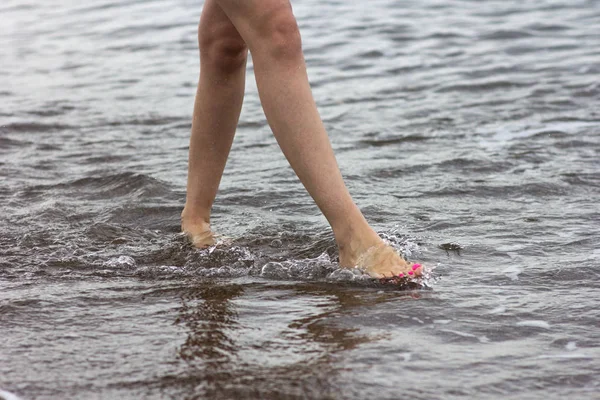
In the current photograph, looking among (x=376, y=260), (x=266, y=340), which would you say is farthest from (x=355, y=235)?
(x=266, y=340)

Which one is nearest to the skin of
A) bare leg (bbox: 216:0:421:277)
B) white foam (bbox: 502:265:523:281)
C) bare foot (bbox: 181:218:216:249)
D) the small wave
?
bare leg (bbox: 216:0:421:277)

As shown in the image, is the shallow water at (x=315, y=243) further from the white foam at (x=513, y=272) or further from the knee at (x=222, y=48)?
the knee at (x=222, y=48)

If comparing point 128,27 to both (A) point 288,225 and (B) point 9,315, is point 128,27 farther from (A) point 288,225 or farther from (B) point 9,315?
(B) point 9,315

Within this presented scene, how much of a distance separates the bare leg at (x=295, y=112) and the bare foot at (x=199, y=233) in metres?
0.60

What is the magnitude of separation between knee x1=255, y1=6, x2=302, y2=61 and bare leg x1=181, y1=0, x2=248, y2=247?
1.27ft

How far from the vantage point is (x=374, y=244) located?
2670 mm

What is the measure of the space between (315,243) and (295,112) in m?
0.61

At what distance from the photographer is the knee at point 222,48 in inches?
115

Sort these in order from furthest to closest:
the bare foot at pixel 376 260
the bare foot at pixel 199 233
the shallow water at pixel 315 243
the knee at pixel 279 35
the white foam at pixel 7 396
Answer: the bare foot at pixel 199 233, the bare foot at pixel 376 260, the knee at pixel 279 35, the shallow water at pixel 315 243, the white foam at pixel 7 396

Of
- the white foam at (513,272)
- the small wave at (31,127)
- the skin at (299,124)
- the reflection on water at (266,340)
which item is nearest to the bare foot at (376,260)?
the skin at (299,124)

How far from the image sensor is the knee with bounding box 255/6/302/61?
8.27 feet

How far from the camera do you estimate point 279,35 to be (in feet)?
8.36

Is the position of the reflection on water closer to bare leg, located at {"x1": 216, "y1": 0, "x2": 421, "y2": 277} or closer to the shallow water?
the shallow water

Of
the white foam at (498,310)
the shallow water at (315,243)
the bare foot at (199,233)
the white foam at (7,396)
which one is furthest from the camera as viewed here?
the bare foot at (199,233)
